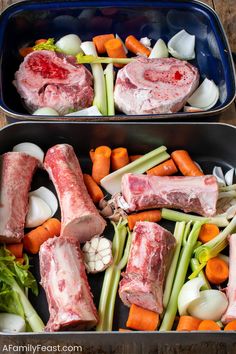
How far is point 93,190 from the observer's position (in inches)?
94.7

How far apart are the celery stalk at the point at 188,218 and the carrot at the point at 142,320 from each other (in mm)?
448

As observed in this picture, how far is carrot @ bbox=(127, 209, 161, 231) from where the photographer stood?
2294mm

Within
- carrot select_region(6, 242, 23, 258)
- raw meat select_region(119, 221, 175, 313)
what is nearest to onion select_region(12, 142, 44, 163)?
carrot select_region(6, 242, 23, 258)

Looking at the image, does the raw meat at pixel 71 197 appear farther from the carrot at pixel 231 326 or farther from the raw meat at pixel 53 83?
the carrot at pixel 231 326

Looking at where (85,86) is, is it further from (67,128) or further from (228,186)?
(228,186)

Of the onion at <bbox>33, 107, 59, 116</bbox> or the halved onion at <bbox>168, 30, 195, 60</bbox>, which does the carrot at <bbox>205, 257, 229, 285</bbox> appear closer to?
the onion at <bbox>33, 107, 59, 116</bbox>

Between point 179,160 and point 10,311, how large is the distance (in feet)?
3.12

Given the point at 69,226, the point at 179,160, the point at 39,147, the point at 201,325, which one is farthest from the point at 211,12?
the point at 201,325

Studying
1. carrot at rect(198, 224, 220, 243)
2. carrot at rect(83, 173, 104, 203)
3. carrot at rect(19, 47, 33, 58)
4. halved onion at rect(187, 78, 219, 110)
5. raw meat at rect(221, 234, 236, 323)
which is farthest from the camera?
carrot at rect(19, 47, 33, 58)

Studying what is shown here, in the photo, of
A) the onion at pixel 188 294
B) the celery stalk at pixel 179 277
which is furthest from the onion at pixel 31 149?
the onion at pixel 188 294

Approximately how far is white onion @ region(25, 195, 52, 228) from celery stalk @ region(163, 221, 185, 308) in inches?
19.8

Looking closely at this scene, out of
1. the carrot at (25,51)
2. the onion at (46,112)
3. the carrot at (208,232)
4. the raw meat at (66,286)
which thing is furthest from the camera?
the carrot at (25,51)

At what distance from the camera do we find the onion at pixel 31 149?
2.44 meters

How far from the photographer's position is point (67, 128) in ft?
7.90
